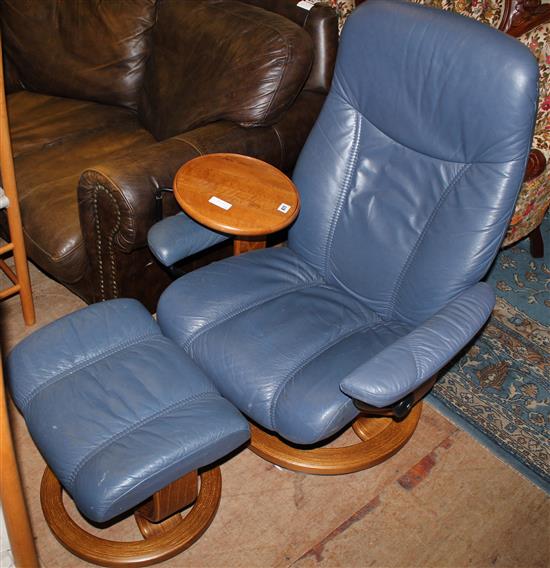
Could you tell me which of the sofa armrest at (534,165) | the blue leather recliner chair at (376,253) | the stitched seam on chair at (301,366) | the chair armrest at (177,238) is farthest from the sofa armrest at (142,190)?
the sofa armrest at (534,165)

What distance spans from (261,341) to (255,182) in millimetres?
474

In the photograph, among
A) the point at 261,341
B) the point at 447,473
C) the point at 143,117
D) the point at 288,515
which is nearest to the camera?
the point at 261,341

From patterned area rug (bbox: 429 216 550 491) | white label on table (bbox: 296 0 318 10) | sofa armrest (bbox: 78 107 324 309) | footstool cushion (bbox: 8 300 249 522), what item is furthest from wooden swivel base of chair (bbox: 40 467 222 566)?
white label on table (bbox: 296 0 318 10)

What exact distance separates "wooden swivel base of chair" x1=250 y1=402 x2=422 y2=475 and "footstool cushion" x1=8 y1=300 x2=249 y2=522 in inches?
13.5

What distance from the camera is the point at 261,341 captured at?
1.57 m

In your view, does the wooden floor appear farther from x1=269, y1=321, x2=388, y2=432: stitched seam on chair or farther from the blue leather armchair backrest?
the blue leather armchair backrest

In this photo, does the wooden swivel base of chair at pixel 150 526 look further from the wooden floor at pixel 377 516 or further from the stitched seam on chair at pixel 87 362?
the stitched seam on chair at pixel 87 362

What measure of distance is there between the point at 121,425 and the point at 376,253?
2.50 feet

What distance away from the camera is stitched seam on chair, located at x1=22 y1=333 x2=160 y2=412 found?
1.45 meters

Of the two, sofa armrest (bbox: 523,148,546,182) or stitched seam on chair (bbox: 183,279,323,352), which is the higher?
sofa armrest (bbox: 523,148,546,182)

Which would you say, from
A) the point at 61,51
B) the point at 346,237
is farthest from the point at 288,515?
the point at 61,51

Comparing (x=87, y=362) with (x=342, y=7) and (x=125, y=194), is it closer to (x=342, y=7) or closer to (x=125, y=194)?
(x=125, y=194)

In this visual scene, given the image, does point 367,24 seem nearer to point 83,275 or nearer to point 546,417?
point 83,275

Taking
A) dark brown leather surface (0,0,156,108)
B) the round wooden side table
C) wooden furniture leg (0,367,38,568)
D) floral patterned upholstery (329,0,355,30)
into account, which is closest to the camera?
wooden furniture leg (0,367,38,568)
